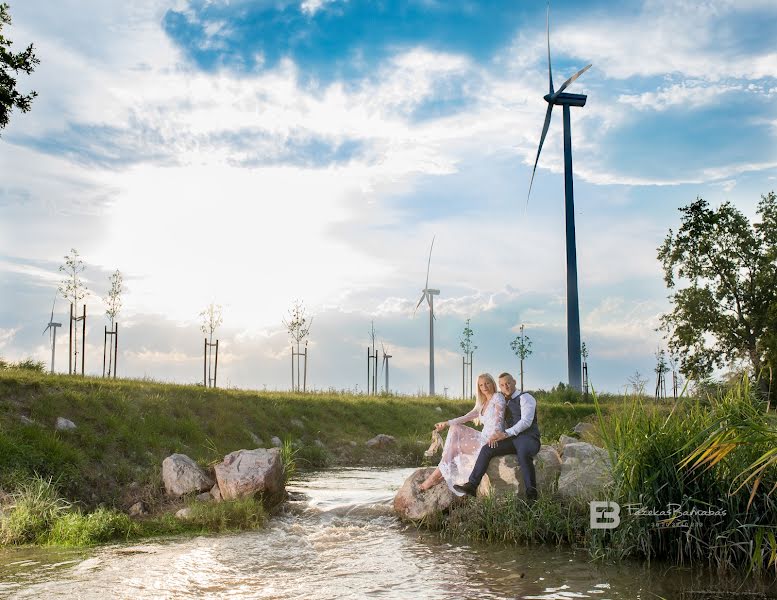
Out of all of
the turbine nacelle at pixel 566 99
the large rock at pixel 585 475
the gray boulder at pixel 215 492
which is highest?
the turbine nacelle at pixel 566 99

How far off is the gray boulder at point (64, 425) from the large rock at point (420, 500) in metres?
8.74

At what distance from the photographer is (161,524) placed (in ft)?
40.3

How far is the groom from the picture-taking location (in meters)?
11.3

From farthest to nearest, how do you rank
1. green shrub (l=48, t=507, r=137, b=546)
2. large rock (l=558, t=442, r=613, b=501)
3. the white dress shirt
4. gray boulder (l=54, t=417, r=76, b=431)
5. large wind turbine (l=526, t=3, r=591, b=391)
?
large wind turbine (l=526, t=3, r=591, b=391) → gray boulder (l=54, t=417, r=76, b=431) → the white dress shirt → green shrub (l=48, t=507, r=137, b=546) → large rock (l=558, t=442, r=613, b=501)

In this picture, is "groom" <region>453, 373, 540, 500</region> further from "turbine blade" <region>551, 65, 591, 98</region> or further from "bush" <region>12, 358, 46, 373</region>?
"turbine blade" <region>551, 65, 591, 98</region>

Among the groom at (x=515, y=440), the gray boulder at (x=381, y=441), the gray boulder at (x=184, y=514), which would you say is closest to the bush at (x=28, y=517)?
the gray boulder at (x=184, y=514)

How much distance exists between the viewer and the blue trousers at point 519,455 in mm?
11258

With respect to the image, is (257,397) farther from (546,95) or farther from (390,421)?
(546,95)

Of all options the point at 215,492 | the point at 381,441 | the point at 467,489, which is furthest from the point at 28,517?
the point at 381,441

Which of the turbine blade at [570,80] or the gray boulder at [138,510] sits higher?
the turbine blade at [570,80]

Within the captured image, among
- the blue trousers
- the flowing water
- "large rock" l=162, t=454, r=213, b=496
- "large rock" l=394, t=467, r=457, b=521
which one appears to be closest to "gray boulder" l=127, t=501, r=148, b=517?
"large rock" l=162, t=454, r=213, b=496

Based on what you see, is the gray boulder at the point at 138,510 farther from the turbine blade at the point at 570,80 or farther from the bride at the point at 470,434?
the turbine blade at the point at 570,80

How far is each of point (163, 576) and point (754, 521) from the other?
24.4 ft

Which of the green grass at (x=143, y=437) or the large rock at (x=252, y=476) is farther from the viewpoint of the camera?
the large rock at (x=252, y=476)
